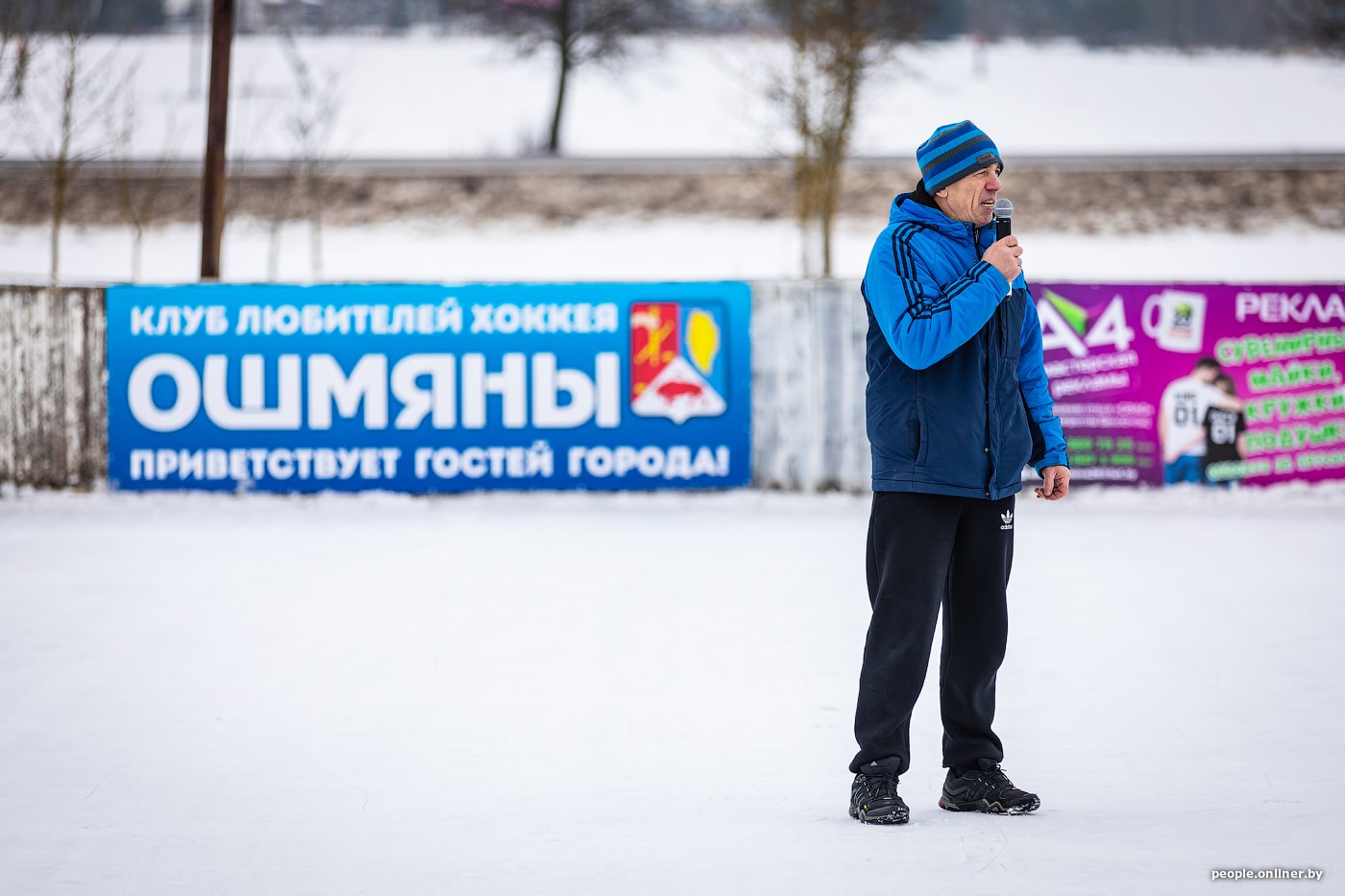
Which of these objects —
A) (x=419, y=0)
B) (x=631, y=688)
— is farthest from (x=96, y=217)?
(x=419, y=0)

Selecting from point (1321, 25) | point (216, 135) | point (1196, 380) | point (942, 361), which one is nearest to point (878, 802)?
point (942, 361)

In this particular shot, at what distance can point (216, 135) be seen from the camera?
12406 mm

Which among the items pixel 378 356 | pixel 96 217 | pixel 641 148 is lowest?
pixel 378 356

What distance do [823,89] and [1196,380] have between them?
1140 cm

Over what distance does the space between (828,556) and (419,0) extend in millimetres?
74770

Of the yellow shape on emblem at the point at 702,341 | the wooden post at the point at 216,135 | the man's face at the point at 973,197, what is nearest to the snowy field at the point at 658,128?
the wooden post at the point at 216,135

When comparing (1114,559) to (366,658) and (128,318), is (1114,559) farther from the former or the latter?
(128,318)

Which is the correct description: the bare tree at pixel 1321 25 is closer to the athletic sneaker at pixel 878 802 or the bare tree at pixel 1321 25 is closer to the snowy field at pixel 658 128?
the snowy field at pixel 658 128

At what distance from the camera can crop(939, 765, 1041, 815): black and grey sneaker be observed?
345cm

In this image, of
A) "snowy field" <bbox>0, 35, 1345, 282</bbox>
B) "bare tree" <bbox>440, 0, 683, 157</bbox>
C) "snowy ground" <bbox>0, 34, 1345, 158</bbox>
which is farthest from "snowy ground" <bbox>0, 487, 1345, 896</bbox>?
"bare tree" <bbox>440, 0, 683, 157</bbox>

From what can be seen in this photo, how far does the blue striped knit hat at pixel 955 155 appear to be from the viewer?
333cm

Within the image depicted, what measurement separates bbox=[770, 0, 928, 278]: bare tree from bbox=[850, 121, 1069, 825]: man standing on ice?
626 inches

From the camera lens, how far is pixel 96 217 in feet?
94.3

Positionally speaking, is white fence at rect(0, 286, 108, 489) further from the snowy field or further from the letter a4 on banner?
the snowy field
